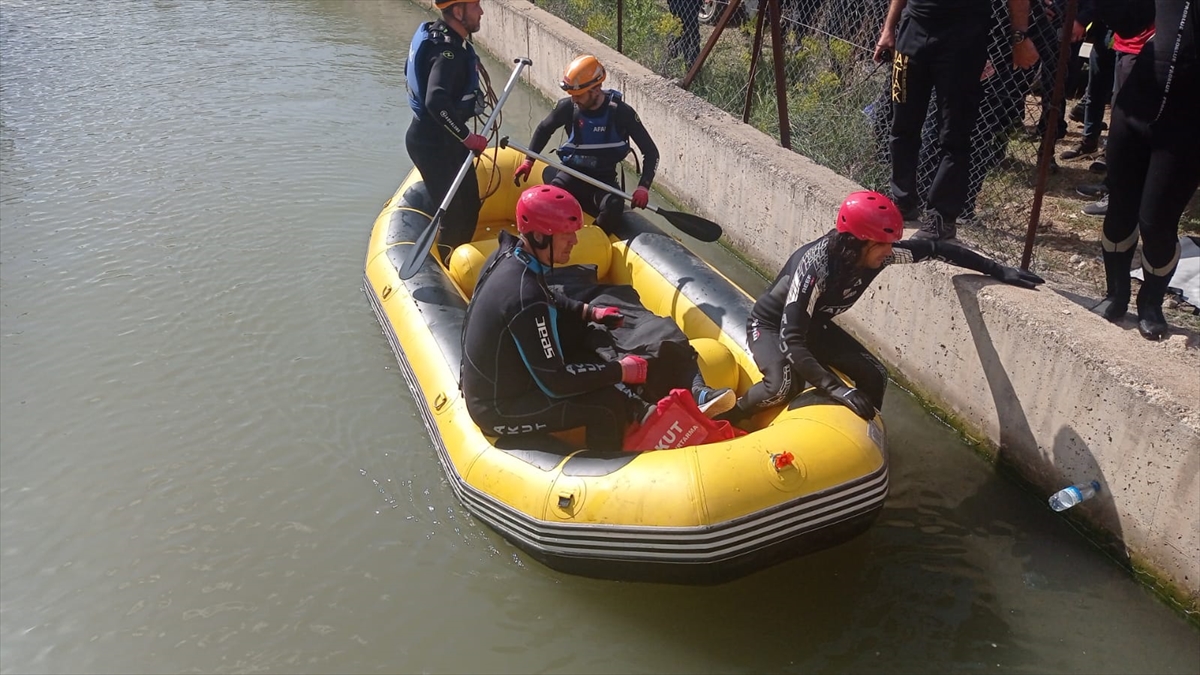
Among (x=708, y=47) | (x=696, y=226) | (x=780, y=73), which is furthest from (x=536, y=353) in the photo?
(x=708, y=47)

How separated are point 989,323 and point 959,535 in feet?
3.20

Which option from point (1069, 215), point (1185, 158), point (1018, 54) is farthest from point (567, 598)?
point (1069, 215)

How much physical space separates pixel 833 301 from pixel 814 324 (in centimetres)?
14

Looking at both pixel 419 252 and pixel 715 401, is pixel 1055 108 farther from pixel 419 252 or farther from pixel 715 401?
pixel 419 252

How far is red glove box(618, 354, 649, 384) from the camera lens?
3955 mm

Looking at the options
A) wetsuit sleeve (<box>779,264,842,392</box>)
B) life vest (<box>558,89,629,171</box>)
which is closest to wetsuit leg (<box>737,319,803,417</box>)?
wetsuit sleeve (<box>779,264,842,392</box>)

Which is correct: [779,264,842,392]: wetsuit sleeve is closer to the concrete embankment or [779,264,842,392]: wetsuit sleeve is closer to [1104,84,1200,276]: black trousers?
the concrete embankment

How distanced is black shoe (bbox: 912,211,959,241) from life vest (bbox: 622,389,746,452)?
1704mm

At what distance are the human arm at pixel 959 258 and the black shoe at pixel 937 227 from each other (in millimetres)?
542

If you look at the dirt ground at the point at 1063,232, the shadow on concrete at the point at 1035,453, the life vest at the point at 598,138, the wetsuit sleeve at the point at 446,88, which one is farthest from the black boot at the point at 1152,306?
the wetsuit sleeve at the point at 446,88

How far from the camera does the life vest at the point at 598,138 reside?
18.9 ft

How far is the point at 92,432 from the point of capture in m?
4.88

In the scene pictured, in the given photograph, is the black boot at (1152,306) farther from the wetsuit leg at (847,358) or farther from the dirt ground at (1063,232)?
the wetsuit leg at (847,358)

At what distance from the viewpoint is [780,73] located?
6.10 m
